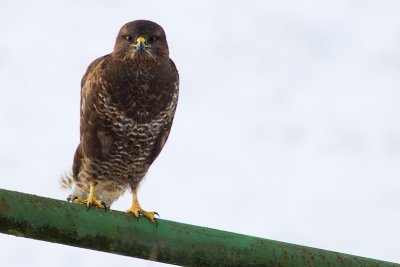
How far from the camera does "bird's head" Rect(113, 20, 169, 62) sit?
8578mm

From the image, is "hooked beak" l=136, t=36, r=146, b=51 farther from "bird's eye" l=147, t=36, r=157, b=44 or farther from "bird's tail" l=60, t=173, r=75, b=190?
"bird's tail" l=60, t=173, r=75, b=190

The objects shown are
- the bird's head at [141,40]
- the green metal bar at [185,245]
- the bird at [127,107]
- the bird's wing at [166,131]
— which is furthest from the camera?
the bird's wing at [166,131]

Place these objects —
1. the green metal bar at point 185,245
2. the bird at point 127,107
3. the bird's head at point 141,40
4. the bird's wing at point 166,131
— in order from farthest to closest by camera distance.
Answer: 1. the bird's wing at point 166,131
2. the bird's head at point 141,40
3. the bird at point 127,107
4. the green metal bar at point 185,245

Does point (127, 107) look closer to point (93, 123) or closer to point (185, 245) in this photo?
point (93, 123)

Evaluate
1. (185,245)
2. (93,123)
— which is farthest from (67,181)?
(185,245)

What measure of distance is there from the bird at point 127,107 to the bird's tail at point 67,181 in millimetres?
457

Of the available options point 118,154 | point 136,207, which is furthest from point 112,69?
point 136,207

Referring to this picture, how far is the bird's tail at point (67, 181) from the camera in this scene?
30.9 feet

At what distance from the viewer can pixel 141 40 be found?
27.9ft

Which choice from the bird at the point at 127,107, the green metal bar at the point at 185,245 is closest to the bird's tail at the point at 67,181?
the bird at the point at 127,107

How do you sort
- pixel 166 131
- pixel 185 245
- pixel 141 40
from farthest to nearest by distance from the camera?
pixel 166 131, pixel 141 40, pixel 185 245

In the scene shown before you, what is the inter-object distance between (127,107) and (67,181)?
63.8 inches

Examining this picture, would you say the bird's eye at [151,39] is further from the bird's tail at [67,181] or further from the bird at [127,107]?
the bird's tail at [67,181]

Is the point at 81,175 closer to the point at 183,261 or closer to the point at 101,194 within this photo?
the point at 101,194
